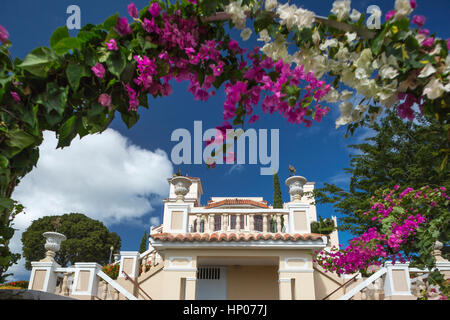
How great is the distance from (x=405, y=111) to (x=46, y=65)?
177cm

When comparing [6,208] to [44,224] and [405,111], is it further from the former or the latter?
[44,224]

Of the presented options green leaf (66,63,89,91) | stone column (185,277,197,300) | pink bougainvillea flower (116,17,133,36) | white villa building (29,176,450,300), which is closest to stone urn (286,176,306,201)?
white villa building (29,176,450,300)

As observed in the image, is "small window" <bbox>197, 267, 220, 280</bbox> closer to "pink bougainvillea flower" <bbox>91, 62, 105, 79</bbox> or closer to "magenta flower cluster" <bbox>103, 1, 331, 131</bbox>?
"magenta flower cluster" <bbox>103, 1, 331, 131</bbox>

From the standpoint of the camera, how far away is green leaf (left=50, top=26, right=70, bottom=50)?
1.39 metres

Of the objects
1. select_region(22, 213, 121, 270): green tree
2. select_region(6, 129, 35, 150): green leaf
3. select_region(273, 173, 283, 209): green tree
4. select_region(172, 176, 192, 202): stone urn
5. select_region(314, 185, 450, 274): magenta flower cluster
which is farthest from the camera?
select_region(22, 213, 121, 270): green tree

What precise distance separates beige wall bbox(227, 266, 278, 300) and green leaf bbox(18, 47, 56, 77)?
8765mm

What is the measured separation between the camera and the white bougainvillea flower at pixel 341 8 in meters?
1.41

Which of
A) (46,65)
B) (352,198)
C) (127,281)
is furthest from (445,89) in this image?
(352,198)

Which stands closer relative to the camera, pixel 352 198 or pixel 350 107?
pixel 350 107

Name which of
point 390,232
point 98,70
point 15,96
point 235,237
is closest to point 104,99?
point 98,70

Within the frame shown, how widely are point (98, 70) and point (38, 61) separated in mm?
248

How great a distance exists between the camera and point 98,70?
1458mm

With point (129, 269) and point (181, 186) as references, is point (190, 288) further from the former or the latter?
point (181, 186)
